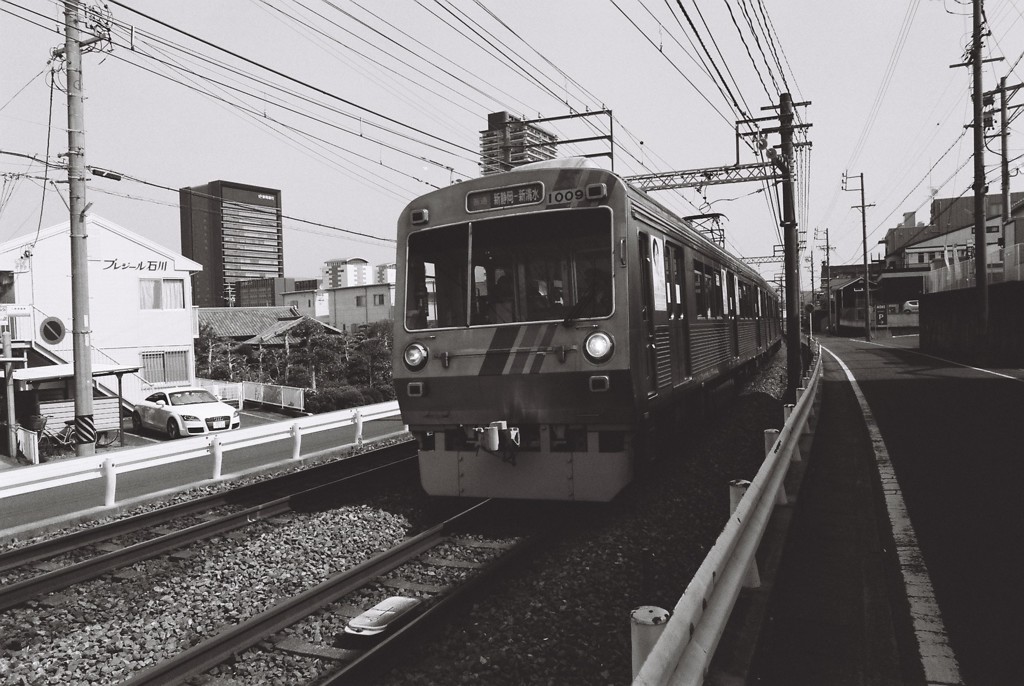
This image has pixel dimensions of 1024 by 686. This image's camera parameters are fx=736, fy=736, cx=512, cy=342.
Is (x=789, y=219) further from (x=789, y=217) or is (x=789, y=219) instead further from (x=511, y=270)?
(x=511, y=270)

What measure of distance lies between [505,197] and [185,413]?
53.0 feet

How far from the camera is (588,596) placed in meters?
5.38

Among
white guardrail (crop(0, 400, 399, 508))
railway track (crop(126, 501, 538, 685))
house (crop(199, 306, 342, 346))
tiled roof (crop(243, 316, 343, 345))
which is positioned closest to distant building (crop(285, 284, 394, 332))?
house (crop(199, 306, 342, 346))

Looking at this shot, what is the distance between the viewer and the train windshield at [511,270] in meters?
7.11

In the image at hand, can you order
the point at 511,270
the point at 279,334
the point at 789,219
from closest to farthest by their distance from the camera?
1. the point at 511,270
2. the point at 789,219
3. the point at 279,334

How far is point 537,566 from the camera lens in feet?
20.1

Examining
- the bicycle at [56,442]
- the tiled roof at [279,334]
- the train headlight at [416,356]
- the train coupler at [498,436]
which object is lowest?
the bicycle at [56,442]

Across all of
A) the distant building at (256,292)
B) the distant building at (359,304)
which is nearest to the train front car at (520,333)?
the distant building at (359,304)

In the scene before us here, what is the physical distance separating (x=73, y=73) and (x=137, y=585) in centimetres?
1207

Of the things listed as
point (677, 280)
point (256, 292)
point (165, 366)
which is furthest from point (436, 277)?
point (256, 292)

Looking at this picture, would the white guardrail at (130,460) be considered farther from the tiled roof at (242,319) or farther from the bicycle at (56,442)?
the tiled roof at (242,319)

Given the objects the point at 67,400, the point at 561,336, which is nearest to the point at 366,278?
the point at 67,400

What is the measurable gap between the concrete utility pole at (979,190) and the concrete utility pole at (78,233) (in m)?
24.2

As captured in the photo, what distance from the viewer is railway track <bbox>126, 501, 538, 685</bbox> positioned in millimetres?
4535
